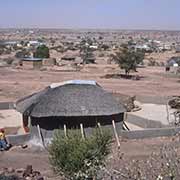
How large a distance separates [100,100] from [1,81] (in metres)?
27.6

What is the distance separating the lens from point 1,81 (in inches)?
1921

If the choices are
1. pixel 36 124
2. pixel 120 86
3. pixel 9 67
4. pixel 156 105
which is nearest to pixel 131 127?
pixel 36 124

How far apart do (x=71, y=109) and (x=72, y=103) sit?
0.42 metres

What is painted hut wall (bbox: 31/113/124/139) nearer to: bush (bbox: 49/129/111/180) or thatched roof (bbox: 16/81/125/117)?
thatched roof (bbox: 16/81/125/117)

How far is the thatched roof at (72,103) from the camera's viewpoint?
21.9 metres

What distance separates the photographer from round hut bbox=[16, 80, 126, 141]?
21.8 m

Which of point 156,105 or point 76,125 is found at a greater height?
point 76,125

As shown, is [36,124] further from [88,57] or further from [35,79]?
[88,57]

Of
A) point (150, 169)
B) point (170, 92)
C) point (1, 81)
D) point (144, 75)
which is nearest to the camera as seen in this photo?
point (150, 169)

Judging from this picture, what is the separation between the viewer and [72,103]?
22312mm

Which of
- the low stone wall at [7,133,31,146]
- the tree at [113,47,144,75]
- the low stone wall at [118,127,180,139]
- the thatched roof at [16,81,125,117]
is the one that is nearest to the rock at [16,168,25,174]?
the low stone wall at [7,133,31,146]

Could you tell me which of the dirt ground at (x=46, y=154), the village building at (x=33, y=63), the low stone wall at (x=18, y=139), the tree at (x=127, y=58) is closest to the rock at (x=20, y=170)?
the dirt ground at (x=46, y=154)

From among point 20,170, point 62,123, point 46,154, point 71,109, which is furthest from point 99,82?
point 20,170

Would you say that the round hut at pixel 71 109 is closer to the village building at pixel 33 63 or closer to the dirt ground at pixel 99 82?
the dirt ground at pixel 99 82
